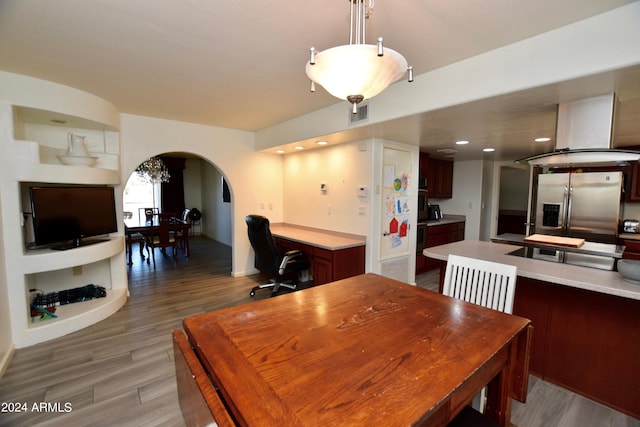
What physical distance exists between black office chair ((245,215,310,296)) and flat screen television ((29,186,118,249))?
1623 millimetres

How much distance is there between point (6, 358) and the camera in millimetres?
2236

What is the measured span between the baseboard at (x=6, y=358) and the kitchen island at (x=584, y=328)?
12.9 feet

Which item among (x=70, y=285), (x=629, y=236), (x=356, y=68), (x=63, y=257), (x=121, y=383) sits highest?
(x=356, y=68)

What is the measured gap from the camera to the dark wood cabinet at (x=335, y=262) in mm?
3311

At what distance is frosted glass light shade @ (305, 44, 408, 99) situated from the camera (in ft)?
3.66

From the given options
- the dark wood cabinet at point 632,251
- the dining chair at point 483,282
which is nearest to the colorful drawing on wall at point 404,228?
the dining chair at point 483,282

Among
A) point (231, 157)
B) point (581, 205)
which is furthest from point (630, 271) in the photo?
point (231, 157)

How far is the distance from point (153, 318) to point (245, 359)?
264 centimetres

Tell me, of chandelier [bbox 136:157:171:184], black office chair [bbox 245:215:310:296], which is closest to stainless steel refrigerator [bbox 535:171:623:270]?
black office chair [bbox 245:215:310:296]

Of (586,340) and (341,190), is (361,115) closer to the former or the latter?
(341,190)

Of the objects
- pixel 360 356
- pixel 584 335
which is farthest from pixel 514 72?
pixel 360 356

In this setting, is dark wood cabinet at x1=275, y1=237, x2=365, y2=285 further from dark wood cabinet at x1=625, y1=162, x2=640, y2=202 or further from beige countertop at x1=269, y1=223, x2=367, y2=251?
dark wood cabinet at x1=625, y1=162, x2=640, y2=202

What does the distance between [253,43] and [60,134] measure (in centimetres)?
278

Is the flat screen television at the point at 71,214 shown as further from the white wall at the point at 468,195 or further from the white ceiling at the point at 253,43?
the white wall at the point at 468,195
